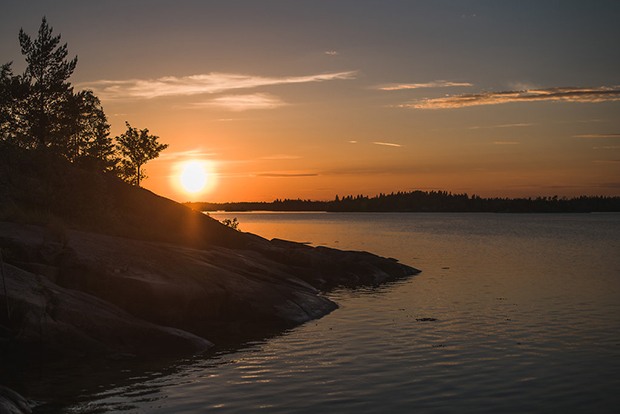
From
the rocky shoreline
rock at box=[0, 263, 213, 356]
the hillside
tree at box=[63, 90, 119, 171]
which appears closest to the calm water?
rock at box=[0, 263, 213, 356]

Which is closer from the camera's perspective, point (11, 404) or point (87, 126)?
point (11, 404)

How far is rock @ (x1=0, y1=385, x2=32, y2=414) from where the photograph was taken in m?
11.6

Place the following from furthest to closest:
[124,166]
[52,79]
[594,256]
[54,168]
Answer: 1. [124,166]
2. [594,256]
3. [52,79]
4. [54,168]

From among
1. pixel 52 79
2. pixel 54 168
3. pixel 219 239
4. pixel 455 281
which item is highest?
pixel 52 79

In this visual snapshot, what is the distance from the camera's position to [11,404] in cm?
1198

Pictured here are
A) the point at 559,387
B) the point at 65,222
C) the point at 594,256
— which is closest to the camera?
the point at 559,387

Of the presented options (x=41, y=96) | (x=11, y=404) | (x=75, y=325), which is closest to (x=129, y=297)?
(x=75, y=325)

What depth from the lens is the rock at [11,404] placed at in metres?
11.6

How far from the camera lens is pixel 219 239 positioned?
38969mm

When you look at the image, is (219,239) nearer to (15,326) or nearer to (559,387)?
(15,326)

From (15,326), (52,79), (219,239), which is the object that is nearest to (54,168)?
(219,239)

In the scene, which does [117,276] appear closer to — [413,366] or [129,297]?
[129,297]

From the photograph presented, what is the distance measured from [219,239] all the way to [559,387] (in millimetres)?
27051

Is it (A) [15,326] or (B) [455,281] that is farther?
(B) [455,281]
